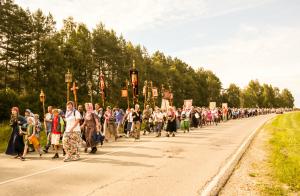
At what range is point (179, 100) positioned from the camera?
104m

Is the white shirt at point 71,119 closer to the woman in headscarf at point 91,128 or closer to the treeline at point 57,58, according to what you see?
the woman in headscarf at point 91,128

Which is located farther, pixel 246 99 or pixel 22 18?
pixel 246 99

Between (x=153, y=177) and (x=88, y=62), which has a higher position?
(x=88, y=62)

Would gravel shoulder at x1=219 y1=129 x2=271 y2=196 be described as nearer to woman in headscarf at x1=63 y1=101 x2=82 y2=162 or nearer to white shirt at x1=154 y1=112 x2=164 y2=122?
woman in headscarf at x1=63 y1=101 x2=82 y2=162

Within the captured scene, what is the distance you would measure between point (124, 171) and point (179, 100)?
93.8m

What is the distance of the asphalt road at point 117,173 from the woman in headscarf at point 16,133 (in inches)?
15.5

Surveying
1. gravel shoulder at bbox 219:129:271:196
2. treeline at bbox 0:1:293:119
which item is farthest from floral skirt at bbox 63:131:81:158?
treeline at bbox 0:1:293:119

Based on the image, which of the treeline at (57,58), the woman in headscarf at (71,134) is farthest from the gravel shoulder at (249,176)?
the treeline at (57,58)

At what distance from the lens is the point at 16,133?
1419 cm

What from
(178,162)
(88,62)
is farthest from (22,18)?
(178,162)

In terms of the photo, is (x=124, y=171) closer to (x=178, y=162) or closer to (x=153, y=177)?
(x=153, y=177)

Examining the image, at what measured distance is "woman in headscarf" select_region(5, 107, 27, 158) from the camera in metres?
14.1

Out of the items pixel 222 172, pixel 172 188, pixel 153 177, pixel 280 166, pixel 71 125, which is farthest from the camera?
pixel 71 125

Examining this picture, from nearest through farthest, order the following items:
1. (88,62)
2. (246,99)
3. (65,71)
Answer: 1. (65,71)
2. (88,62)
3. (246,99)
